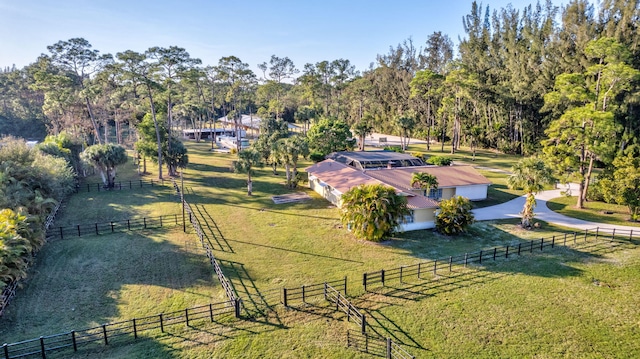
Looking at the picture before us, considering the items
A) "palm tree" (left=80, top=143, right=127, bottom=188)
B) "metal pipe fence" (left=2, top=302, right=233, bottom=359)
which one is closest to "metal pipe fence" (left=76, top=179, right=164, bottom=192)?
"palm tree" (left=80, top=143, right=127, bottom=188)

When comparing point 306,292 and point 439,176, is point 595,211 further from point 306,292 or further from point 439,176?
point 306,292

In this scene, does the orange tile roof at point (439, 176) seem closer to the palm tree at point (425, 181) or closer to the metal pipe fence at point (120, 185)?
the palm tree at point (425, 181)

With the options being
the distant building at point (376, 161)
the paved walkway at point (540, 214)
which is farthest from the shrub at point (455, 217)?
the distant building at point (376, 161)

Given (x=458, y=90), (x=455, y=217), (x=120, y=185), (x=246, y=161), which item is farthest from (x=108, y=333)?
(x=458, y=90)

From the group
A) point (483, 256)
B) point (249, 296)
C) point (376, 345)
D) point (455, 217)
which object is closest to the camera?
point (376, 345)

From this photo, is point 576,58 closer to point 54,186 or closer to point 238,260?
point 238,260
